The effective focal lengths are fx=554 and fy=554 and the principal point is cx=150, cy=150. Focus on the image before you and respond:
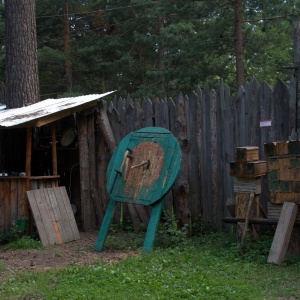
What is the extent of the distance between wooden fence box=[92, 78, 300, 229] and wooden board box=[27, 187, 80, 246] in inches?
48.0

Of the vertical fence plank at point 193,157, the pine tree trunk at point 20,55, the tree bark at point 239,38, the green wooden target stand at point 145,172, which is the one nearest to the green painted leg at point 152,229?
the green wooden target stand at point 145,172

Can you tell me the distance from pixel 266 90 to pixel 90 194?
150 inches

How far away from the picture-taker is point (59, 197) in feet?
29.7

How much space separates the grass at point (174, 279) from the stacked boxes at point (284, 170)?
0.70m

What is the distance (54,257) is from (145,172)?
1695 millimetres

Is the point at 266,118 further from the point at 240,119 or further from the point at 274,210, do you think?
the point at 274,210

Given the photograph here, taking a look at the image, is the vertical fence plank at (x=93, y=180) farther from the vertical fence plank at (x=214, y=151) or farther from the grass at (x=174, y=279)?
the grass at (x=174, y=279)

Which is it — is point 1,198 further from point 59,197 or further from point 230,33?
point 230,33

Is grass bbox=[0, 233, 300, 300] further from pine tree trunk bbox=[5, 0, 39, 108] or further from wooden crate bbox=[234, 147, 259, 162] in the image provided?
pine tree trunk bbox=[5, 0, 39, 108]

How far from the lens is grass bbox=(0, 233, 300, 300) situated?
5.16 metres

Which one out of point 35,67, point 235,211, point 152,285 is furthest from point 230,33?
point 152,285

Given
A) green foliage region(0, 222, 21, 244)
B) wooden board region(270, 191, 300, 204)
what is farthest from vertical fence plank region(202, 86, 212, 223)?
green foliage region(0, 222, 21, 244)

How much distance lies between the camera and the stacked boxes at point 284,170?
21.2ft

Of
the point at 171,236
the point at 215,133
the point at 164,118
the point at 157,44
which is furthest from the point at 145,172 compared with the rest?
the point at 157,44
